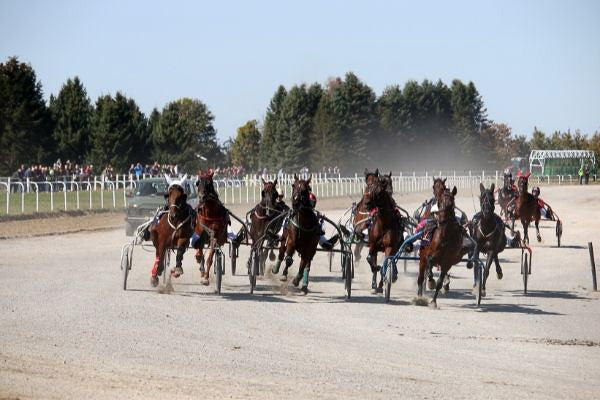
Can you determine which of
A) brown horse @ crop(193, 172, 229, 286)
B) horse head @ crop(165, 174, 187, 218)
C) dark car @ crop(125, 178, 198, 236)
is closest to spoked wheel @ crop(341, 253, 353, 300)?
brown horse @ crop(193, 172, 229, 286)

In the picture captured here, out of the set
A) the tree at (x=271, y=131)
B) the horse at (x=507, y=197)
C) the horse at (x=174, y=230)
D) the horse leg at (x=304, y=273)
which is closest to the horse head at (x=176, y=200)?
the horse at (x=174, y=230)

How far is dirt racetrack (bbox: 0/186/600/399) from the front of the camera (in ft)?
35.1

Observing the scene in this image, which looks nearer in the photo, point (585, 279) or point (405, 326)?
point (405, 326)

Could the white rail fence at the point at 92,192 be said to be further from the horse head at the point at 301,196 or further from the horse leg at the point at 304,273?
the horse head at the point at 301,196

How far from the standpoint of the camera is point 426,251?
18.2m

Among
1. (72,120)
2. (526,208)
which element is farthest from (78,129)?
(526,208)

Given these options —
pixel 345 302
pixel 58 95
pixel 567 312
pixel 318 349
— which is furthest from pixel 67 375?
pixel 58 95

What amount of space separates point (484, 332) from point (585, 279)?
10.1 metres

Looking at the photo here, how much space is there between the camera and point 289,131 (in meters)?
109

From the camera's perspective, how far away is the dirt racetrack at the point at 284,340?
35.1ft

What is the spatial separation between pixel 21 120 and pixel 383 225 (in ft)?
209

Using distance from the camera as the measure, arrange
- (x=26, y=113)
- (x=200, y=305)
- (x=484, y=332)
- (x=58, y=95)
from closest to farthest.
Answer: (x=484, y=332) < (x=200, y=305) < (x=26, y=113) < (x=58, y=95)

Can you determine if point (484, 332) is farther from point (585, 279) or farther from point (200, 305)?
point (585, 279)

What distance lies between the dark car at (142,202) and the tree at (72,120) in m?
49.4
